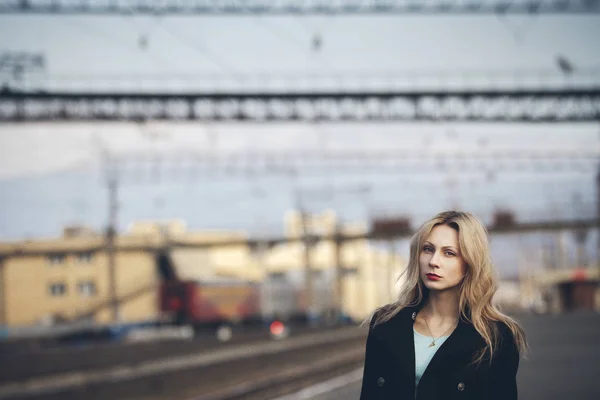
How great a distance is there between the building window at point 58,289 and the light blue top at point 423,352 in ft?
249

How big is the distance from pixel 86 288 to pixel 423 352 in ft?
257

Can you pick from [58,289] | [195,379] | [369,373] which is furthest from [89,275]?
[369,373]

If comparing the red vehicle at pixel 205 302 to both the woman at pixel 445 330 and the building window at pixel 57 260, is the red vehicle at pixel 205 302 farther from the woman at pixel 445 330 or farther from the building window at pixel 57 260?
the woman at pixel 445 330

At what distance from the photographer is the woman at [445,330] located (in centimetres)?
326

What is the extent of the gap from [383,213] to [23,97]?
42.1m

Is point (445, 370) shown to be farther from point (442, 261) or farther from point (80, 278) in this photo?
point (80, 278)

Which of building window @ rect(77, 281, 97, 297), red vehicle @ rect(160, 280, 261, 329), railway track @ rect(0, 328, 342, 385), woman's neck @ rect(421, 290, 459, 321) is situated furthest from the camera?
building window @ rect(77, 281, 97, 297)

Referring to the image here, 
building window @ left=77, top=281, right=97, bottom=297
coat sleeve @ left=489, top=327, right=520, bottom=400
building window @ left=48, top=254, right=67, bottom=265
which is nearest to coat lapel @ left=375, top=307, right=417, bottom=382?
coat sleeve @ left=489, top=327, right=520, bottom=400

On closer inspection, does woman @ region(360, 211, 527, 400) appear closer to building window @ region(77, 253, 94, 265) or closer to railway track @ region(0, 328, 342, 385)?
railway track @ region(0, 328, 342, 385)

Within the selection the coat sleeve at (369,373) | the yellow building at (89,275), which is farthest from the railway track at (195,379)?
the yellow building at (89,275)

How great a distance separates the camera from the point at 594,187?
64.1 m

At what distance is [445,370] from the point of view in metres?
3.27

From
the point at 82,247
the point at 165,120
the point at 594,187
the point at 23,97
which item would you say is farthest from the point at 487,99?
the point at 82,247

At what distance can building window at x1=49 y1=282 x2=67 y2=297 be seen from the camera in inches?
3017
